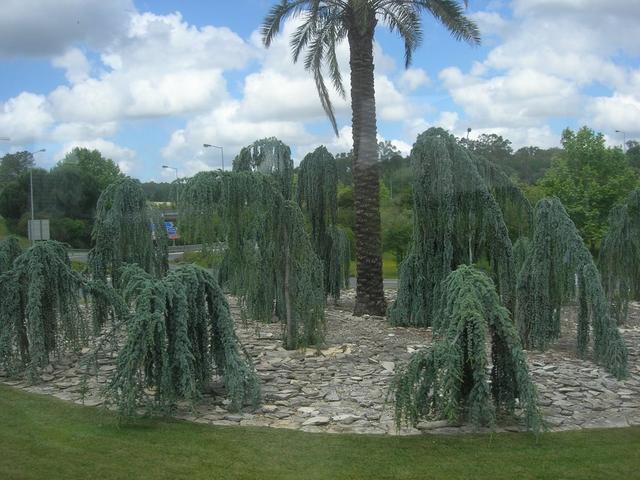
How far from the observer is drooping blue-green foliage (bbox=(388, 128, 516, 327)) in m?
13.6

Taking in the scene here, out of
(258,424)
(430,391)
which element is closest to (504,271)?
(430,391)

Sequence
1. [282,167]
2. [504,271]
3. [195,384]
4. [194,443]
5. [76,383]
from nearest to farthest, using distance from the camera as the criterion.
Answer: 1. [194,443]
2. [195,384]
3. [76,383]
4. [504,271]
5. [282,167]

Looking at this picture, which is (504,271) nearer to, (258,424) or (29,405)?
(258,424)

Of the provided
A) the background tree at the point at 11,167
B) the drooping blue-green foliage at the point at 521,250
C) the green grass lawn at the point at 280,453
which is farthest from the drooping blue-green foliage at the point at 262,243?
the background tree at the point at 11,167

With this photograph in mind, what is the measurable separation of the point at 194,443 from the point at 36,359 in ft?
13.2

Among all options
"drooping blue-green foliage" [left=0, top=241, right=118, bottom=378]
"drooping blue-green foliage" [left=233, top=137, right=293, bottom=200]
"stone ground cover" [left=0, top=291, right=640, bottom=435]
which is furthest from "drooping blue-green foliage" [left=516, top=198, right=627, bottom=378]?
"drooping blue-green foliage" [left=0, top=241, right=118, bottom=378]

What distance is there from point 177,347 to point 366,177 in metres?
8.18

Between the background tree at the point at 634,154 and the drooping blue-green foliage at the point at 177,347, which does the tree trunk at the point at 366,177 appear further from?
the background tree at the point at 634,154

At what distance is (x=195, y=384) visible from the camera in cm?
839

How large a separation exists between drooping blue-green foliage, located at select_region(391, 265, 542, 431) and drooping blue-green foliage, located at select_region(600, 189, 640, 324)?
8.50m

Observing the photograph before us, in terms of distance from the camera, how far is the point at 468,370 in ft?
25.2

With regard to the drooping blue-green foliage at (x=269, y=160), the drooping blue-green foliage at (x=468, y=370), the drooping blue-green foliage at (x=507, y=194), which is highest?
the drooping blue-green foliage at (x=269, y=160)

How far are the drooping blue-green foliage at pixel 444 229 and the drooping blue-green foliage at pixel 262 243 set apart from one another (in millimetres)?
3222

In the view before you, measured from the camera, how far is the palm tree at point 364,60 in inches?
595
